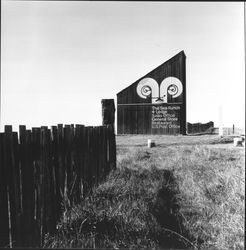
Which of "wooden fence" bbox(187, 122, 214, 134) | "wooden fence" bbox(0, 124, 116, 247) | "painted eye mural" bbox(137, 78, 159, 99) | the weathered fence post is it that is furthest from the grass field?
"wooden fence" bbox(187, 122, 214, 134)

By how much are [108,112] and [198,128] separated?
29.0 metres

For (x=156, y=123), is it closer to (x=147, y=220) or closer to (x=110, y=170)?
(x=110, y=170)

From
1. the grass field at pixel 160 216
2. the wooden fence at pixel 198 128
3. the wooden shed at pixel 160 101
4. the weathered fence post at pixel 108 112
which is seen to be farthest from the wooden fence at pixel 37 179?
the wooden fence at pixel 198 128

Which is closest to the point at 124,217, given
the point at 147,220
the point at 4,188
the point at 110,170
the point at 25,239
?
the point at 147,220

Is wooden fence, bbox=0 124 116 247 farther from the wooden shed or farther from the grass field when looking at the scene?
the wooden shed

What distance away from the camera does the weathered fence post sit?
813 cm

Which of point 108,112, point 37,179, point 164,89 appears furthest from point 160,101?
point 37,179

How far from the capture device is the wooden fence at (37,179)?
3.44 meters

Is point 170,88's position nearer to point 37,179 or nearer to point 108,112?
point 108,112

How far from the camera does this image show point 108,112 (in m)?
8.20

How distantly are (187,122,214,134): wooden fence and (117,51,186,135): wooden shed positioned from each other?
7.08 metres

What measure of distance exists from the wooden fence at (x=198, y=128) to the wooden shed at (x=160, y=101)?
7083mm

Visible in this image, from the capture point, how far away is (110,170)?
25.4 feet

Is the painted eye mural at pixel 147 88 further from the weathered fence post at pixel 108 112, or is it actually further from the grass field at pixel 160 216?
the grass field at pixel 160 216
